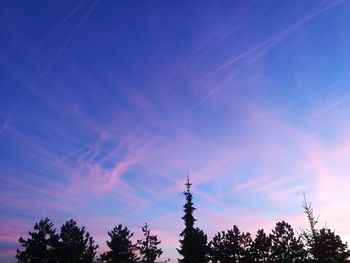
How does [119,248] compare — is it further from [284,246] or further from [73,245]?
Result: [284,246]

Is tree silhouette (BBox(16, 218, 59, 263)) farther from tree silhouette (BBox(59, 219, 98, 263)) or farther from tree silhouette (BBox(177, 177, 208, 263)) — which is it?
tree silhouette (BBox(177, 177, 208, 263))

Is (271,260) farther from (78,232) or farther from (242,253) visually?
(78,232)

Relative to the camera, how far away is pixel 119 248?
2176 inches

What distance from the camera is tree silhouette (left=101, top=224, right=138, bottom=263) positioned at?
55.1 m

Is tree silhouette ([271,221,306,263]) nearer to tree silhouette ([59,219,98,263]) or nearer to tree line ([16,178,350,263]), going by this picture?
tree line ([16,178,350,263])

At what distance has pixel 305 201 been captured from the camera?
35.2 m

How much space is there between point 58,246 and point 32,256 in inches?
163

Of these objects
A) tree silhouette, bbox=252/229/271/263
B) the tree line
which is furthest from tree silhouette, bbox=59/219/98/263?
tree silhouette, bbox=252/229/271/263

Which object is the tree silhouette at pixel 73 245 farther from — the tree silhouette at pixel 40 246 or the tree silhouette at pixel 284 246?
the tree silhouette at pixel 284 246

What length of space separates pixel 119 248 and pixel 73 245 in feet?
24.3

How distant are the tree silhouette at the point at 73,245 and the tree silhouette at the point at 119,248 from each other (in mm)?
3488

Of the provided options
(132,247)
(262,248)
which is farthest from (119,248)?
(262,248)

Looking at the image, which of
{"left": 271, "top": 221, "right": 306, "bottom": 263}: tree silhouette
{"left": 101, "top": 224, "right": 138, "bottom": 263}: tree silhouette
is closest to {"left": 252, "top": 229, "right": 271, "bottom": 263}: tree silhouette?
{"left": 271, "top": 221, "right": 306, "bottom": 263}: tree silhouette

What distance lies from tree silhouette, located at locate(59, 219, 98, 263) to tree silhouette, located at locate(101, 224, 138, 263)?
349 cm
